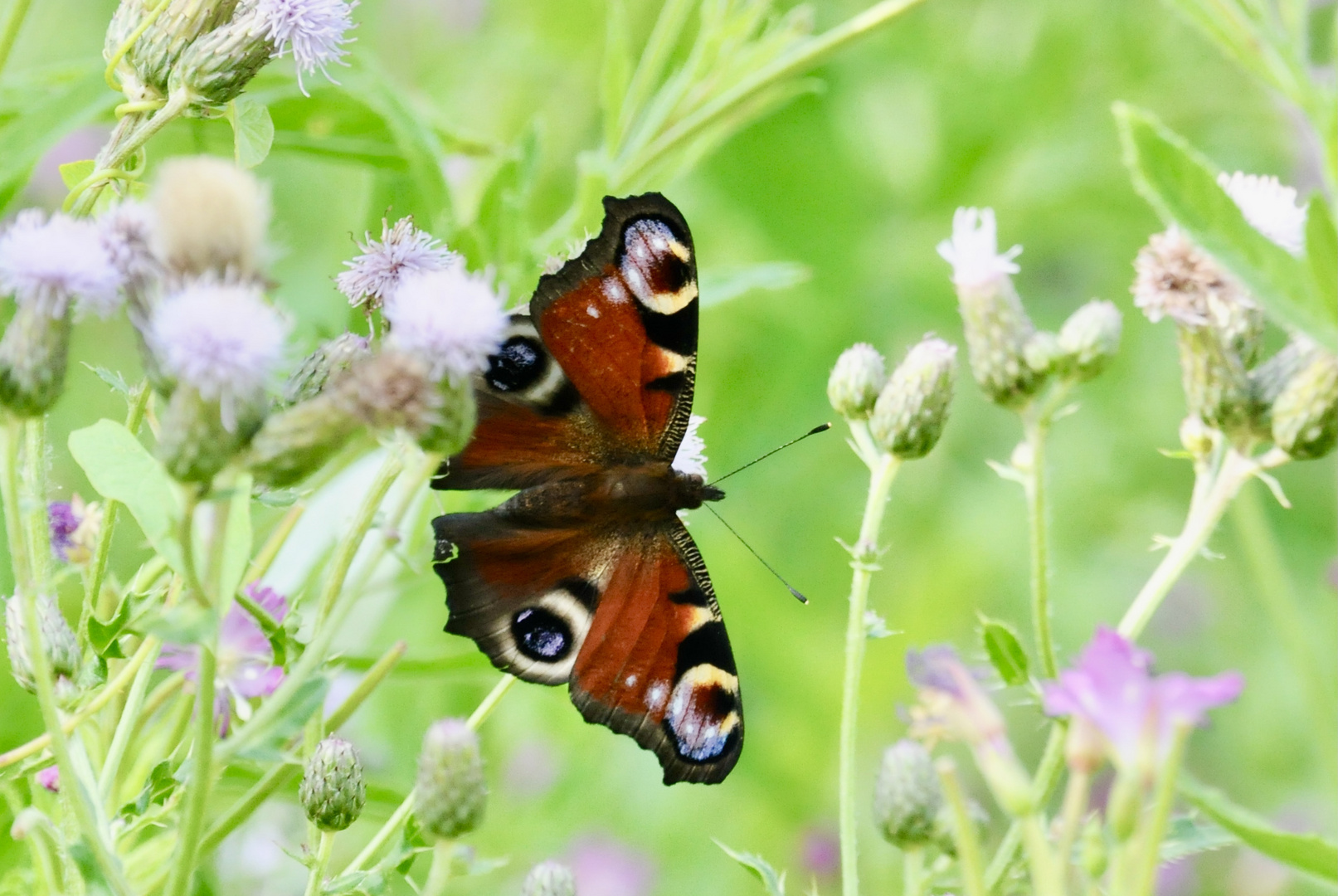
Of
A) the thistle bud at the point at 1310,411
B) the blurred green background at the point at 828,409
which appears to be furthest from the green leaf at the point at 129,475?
the blurred green background at the point at 828,409

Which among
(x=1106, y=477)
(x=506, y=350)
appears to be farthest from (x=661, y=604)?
(x=1106, y=477)

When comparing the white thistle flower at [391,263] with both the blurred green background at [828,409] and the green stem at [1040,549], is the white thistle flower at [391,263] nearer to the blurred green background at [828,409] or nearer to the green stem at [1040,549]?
the green stem at [1040,549]

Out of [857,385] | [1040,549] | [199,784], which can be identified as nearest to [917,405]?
[857,385]

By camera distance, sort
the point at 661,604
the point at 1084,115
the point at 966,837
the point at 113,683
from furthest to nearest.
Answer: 1. the point at 1084,115
2. the point at 661,604
3. the point at 113,683
4. the point at 966,837

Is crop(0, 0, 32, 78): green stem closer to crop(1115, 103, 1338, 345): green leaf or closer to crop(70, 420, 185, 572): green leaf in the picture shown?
crop(70, 420, 185, 572): green leaf

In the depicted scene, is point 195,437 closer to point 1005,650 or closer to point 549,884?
point 549,884

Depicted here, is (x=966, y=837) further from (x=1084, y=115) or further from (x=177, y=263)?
(x=1084, y=115)

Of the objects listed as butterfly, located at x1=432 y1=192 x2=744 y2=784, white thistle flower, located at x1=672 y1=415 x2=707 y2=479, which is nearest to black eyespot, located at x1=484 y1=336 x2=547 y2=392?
butterfly, located at x1=432 y1=192 x2=744 y2=784
